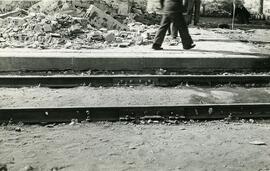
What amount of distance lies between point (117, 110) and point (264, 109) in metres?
2.39

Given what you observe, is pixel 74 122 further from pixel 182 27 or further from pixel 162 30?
pixel 182 27

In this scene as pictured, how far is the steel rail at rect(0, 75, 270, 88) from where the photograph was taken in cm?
936

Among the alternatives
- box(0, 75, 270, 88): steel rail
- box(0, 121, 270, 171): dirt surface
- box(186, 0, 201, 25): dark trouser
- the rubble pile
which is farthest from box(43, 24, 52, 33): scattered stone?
box(186, 0, 201, 25): dark trouser

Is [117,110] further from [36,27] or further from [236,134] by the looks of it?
[36,27]

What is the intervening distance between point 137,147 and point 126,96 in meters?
2.65

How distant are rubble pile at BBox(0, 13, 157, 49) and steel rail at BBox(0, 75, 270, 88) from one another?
2416 millimetres

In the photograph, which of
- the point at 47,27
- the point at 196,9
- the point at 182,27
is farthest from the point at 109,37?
the point at 196,9

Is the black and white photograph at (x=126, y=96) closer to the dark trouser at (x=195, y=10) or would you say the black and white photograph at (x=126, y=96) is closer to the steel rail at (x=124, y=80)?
the steel rail at (x=124, y=80)

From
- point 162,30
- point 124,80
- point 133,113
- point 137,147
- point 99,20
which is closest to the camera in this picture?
point 137,147

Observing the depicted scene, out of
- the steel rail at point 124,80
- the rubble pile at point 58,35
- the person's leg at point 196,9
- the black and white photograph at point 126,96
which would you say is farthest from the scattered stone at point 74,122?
the person's leg at point 196,9

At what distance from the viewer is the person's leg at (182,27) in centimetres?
1134

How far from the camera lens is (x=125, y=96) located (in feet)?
29.0

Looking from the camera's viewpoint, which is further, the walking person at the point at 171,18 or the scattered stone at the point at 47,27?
the scattered stone at the point at 47,27

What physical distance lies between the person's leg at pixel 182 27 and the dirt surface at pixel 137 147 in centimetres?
442
